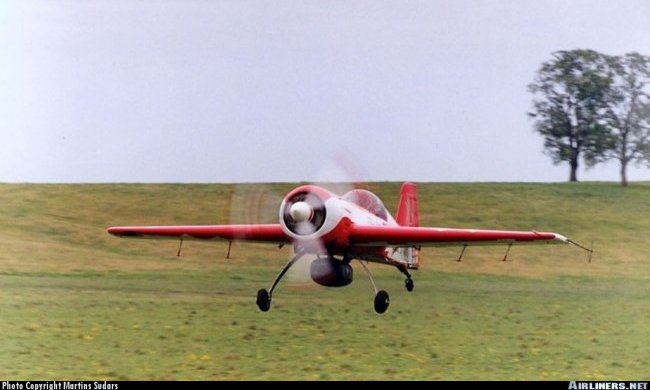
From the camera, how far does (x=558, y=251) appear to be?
3112cm

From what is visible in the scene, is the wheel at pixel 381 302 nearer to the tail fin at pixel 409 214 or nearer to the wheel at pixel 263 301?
the wheel at pixel 263 301

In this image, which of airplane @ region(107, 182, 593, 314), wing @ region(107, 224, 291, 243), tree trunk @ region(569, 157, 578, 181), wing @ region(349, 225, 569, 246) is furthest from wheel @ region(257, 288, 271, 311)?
tree trunk @ region(569, 157, 578, 181)

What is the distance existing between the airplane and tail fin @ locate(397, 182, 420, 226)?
2.83 m

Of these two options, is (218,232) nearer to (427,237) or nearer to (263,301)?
(263,301)

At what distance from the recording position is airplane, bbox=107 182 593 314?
47.9 feet

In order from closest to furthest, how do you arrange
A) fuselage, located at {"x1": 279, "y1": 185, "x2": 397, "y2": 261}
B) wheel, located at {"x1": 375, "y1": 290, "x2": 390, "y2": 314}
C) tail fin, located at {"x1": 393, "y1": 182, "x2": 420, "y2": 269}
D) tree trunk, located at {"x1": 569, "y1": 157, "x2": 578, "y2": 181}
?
fuselage, located at {"x1": 279, "y1": 185, "x2": 397, "y2": 261} < wheel, located at {"x1": 375, "y1": 290, "x2": 390, "y2": 314} < tail fin, located at {"x1": 393, "y1": 182, "x2": 420, "y2": 269} < tree trunk, located at {"x1": 569, "y1": 157, "x2": 578, "y2": 181}

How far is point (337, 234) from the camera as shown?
14.9 m

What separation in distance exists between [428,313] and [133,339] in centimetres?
622

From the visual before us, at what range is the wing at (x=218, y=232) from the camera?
15961 millimetres

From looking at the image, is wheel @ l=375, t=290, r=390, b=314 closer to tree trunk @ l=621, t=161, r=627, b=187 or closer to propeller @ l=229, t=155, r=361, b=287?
propeller @ l=229, t=155, r=361, b=287

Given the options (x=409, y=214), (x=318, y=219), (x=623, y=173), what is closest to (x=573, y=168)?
(x=623, y=173)

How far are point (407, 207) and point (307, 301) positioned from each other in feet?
12.0

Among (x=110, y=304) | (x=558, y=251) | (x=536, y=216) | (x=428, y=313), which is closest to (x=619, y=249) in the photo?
(x=558, y=251)

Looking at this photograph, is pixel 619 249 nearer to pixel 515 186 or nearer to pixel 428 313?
pixel 515 186
